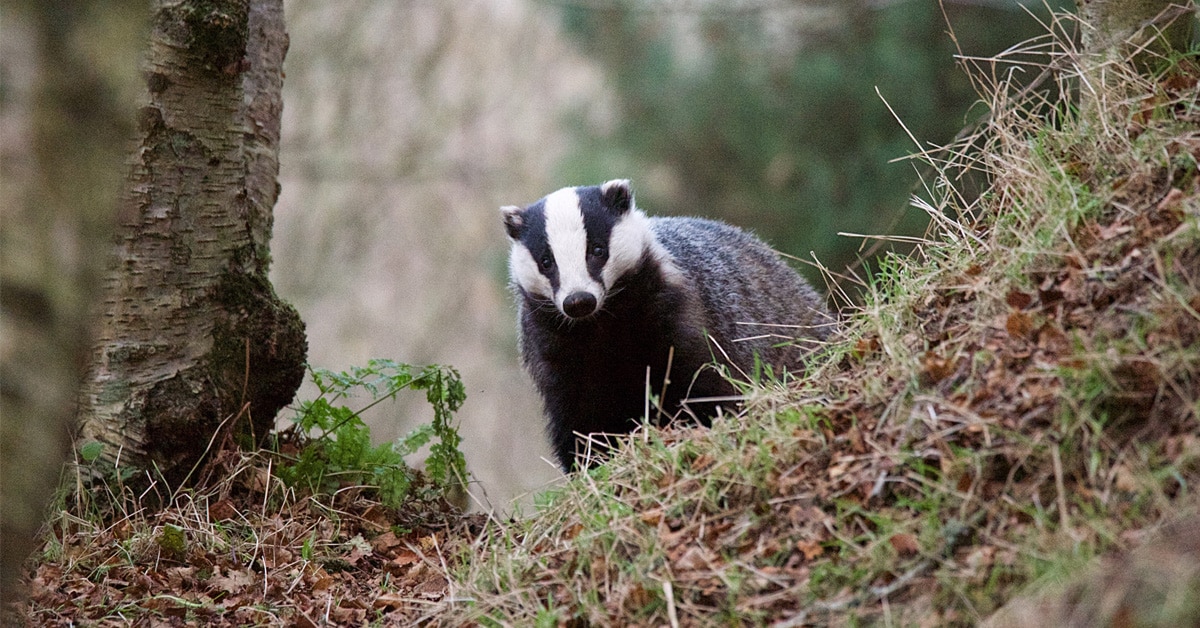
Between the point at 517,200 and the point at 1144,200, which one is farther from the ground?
the point at 1144,200

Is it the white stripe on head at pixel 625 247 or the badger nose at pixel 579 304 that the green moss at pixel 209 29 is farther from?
the white stripe on head at pixel 625 247

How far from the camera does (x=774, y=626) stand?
8.16 feet

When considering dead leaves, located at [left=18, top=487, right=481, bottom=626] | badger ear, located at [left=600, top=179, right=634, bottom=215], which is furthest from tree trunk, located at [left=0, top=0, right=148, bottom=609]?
badger ear, located at [left=600, top=179, right=634, bottom=215]

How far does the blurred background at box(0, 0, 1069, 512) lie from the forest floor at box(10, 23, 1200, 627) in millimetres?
708

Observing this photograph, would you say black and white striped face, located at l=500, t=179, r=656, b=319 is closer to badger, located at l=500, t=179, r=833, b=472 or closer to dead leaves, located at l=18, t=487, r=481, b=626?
badger, located at l=500, t=179, r=833, b=472

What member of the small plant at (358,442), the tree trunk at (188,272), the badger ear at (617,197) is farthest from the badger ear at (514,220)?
the tree trunk at (188,272)

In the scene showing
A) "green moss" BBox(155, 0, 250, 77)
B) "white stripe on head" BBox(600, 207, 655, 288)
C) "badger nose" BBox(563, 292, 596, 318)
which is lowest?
"badger nose" BBox(563, 292, 596, 318)

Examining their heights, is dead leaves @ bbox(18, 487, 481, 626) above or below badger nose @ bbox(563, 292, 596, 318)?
below

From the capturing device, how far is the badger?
4828 mm

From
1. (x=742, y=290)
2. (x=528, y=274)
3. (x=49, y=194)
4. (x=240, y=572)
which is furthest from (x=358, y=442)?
(x=49, y=194)


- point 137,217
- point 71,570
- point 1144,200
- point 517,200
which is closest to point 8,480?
point 71,570

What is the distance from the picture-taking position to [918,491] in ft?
8.61

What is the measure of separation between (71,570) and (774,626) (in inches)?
89.6

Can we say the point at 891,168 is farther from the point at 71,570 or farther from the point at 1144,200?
the point at 71,570
